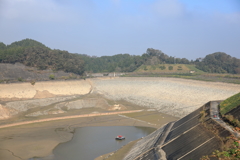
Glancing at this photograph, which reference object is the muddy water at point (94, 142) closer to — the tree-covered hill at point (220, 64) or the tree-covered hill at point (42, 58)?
the tree-covered hill at point (42, 58)

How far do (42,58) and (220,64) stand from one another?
188 feet

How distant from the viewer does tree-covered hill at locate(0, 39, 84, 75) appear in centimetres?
6956

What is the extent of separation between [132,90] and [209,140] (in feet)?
157

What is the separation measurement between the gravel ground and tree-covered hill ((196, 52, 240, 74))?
103 feet

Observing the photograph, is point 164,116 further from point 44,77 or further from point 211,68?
point 211,68

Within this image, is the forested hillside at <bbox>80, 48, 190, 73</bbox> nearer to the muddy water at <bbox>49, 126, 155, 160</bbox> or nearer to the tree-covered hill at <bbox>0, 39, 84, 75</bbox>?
the tree-covered hill at <bbox>0, 39, 84, 75</bbox>

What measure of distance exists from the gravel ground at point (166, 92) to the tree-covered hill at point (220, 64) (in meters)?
31.4

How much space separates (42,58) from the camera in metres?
73.8

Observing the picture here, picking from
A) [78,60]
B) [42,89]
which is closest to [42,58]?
[78,60]

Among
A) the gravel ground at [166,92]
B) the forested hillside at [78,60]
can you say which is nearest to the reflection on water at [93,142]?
the gravel ground at [166,92]

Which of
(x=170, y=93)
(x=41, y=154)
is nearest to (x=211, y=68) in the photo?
(x=170, y=93)

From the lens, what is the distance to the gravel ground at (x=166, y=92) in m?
40.1

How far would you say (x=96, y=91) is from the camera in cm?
6353

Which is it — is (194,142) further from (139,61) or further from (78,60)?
(139,61)
